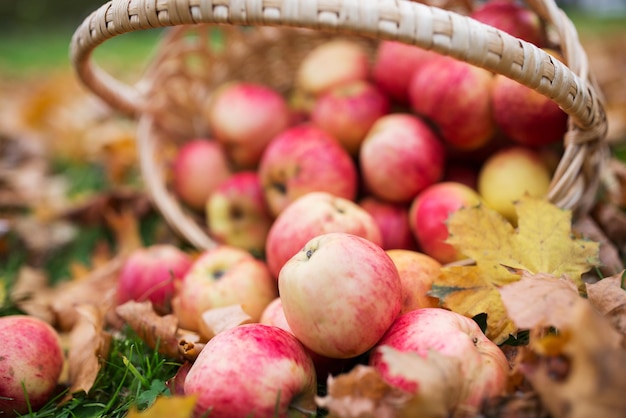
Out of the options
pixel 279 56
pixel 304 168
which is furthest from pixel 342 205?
pixel 279 56

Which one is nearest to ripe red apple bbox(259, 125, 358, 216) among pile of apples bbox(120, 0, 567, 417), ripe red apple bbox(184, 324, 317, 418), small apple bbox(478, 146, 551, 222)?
pile of apples bbox(120, 0, 567, 417)

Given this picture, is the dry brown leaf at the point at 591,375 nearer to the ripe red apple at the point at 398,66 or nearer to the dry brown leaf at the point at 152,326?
the dry brown leaf at the point at 152,326

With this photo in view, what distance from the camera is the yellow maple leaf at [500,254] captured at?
1.09 meters

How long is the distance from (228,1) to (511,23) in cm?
89

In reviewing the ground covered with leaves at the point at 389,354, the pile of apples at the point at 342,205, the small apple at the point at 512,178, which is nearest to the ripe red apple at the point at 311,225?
the pile of apples at the point at 342,205

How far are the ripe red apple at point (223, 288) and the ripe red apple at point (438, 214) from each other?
416mm

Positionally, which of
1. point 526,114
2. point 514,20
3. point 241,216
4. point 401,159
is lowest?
point 241,216

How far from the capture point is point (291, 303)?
963 millimetres

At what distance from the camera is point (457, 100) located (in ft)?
4.87

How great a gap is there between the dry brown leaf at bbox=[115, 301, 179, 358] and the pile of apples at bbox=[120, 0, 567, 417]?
10 cm

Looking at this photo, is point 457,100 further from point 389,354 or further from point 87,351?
point 87,351

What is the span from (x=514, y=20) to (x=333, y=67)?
0.63 m

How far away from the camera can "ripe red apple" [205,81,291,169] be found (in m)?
1.84

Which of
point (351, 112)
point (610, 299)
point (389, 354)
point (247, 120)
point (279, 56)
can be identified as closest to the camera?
point (389, 354)
